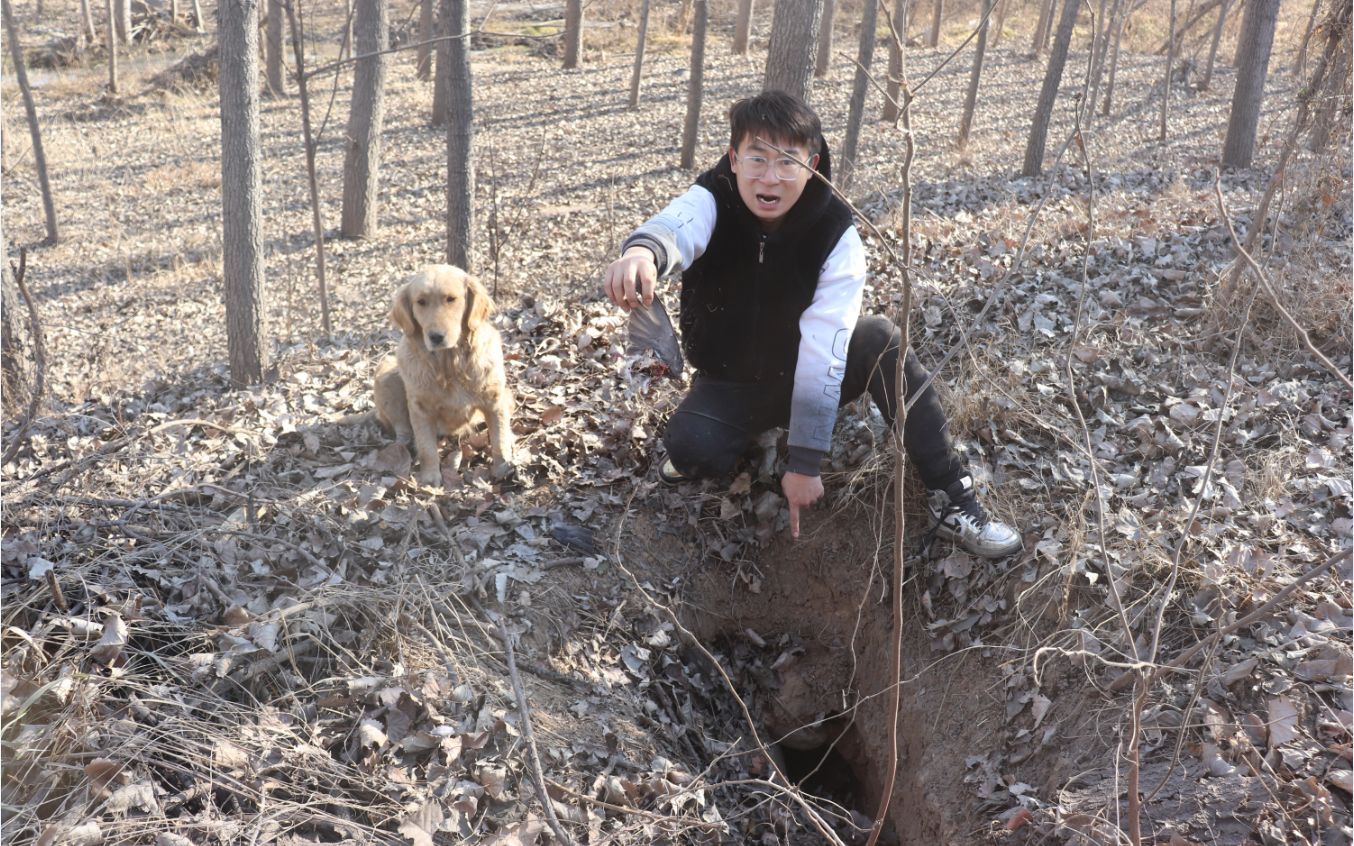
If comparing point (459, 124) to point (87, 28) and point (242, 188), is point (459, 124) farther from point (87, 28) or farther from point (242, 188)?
point (87, 28)

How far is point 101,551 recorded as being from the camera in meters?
3.50

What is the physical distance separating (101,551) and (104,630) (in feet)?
1.88

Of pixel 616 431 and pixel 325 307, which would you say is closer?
pixel 616 431

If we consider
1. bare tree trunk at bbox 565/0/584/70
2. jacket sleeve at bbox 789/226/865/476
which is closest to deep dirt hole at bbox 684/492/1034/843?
jacket sleeve at bbox 789/226/865/476

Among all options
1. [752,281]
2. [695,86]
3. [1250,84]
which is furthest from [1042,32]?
[752,281]

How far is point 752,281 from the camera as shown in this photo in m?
3.85

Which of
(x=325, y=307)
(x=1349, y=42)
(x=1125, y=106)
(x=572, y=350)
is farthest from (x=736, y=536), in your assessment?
(x=1125, y=106)

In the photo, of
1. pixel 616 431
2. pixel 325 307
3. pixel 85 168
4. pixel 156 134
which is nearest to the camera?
pixel 616 431

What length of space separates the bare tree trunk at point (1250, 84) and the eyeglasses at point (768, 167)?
9557mm

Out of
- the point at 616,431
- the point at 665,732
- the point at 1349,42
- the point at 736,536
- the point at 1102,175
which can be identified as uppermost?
the point at 1349,42

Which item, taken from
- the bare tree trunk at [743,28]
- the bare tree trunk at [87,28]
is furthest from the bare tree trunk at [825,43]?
the bare tree trunk at [87,28]

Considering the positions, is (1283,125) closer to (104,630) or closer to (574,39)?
(574,39)

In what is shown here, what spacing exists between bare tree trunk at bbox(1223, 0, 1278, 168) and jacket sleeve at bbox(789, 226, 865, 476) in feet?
31.0

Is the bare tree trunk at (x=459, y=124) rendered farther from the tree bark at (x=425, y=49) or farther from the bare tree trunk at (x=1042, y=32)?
the bare tree trunk at (x=1042, y=32)
